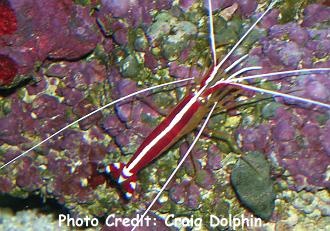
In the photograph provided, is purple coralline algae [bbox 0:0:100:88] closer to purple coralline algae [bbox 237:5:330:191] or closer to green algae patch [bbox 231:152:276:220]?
purple coralline algae [bbox 237:5:330:191]

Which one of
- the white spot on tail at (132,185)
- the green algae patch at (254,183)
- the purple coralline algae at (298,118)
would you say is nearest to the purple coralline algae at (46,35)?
the white spot on tail at (132,185)

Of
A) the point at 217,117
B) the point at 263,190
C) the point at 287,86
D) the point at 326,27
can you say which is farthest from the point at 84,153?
the point at 326,27

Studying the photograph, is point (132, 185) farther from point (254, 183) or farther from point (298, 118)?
point (298, 118)

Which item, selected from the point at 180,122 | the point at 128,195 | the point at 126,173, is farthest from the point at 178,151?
the point at 128,195

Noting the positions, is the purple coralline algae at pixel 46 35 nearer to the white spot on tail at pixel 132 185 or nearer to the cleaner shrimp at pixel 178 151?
the cleaner shrimp at pixel 178 151

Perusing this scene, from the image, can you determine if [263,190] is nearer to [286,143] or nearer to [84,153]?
[286,143]

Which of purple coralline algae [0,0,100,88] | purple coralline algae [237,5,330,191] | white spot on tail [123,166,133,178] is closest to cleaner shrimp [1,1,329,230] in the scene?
purple coralline algae [237,5,330,191]
